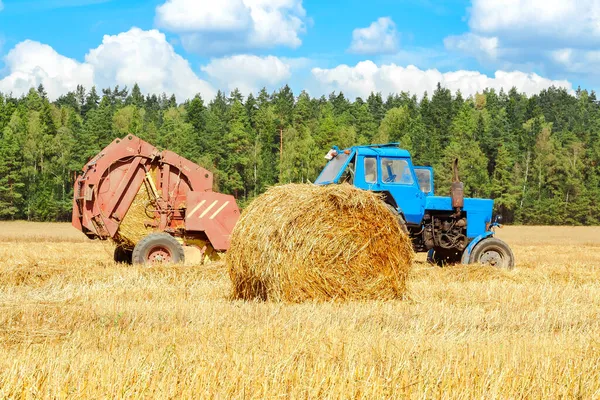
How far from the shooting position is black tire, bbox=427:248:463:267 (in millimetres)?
13586

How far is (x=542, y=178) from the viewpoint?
7162cm

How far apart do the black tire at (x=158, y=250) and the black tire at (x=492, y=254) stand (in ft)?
16.8

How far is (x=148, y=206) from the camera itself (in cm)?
1268

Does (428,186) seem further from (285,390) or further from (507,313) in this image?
(285,390)

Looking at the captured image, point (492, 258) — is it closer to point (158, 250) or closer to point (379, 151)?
point (379, 151)

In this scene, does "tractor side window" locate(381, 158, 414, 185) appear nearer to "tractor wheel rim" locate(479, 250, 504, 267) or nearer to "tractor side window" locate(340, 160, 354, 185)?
"tractor side window" locate(340, 160, 354, 185)

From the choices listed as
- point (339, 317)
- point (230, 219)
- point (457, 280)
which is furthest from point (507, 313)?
point (230, 219)

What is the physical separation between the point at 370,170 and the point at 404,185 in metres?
0.66

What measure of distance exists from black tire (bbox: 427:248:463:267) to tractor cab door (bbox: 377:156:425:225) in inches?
56.5

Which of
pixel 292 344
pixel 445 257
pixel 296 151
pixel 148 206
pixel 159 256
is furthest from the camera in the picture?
pixel 296 151

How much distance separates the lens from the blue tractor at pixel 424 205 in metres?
12.2

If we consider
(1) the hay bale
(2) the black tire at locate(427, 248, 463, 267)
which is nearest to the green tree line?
(2) the black tire at locate(427, 248, 463, 267)

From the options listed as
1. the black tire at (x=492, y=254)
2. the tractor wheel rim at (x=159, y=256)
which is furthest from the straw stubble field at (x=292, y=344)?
the black tire at (x=492, y=254)

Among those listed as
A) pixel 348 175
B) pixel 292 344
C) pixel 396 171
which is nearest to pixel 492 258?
pixel 396 171
